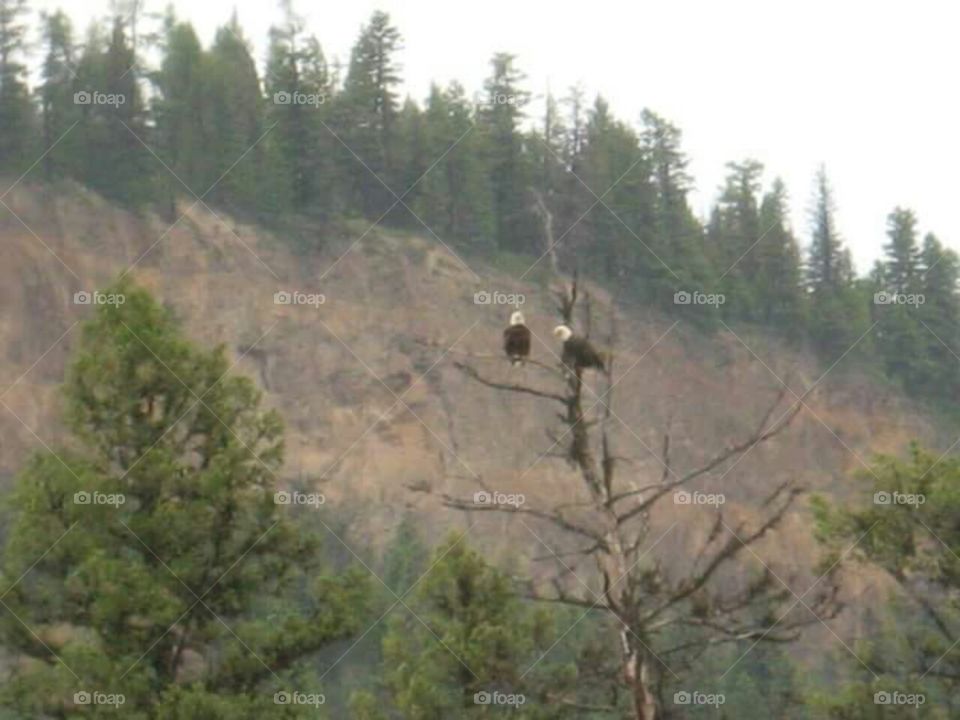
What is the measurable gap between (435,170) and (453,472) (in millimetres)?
12650

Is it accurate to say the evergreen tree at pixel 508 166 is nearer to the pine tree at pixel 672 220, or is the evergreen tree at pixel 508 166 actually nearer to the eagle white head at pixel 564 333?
the pine tree at pixel 672 220

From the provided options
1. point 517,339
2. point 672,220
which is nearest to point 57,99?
point 672,220

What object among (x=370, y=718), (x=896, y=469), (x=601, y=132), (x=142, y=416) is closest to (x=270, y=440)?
(x=142, y=416)

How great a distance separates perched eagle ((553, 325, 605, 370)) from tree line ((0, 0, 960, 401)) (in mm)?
45729

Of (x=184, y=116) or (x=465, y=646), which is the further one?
(x=184, y=116)

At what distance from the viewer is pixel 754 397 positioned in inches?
2479

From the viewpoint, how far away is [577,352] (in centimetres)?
1341

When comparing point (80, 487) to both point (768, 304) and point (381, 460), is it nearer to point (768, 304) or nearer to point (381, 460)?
point (381, 460)

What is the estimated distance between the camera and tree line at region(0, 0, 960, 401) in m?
→ 61.1

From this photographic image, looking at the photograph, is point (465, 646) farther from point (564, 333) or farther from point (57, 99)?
point (57, 99)

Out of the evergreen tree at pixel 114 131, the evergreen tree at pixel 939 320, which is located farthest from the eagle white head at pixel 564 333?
the evergreen tree at pixel 939 320

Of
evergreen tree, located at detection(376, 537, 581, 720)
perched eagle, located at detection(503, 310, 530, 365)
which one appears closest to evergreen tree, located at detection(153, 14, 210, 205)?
evergreen tree, located at detection(376, 537, 581, 720)

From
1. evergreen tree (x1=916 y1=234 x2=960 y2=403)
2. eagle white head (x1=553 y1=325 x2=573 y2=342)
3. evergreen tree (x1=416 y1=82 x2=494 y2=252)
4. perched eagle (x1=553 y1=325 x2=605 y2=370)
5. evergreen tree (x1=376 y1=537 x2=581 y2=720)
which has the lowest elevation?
evergreen tree (x1=376 y1=537 x2=581 y2=720)

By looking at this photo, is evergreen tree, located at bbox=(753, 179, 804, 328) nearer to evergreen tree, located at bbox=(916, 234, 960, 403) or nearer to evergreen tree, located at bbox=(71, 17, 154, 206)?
evergreen tree, located at bbox=(916, 234, 960, 403)
